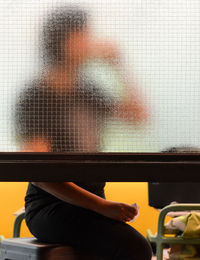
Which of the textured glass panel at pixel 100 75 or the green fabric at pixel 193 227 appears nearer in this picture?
the textured glass panel at pixel 100 75

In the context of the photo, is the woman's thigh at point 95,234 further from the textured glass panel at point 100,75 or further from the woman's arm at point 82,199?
the textured glass panel at point 100,75

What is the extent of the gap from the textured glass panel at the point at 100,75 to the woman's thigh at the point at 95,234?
1.95ft

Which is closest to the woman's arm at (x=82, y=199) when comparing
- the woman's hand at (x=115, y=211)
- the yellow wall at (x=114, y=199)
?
the woman's hand at (x=115, y=211)

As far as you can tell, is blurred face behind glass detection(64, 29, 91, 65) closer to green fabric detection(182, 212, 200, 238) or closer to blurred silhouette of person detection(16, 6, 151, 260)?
blurred silhouette of person detection(16, 6, 151, 260)

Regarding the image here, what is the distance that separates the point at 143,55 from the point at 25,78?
7.7 inches

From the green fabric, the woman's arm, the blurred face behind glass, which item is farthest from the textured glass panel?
the green fabric

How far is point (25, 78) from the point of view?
815 millimetres

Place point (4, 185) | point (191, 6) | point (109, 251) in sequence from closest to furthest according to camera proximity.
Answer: point (191, 6)
point (109, 251)
point (4, 185)

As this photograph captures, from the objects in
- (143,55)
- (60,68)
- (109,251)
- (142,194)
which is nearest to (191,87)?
(143,55)

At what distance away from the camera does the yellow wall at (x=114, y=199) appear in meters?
4.51

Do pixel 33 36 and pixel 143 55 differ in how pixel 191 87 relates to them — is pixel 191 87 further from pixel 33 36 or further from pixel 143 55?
pixel 33 36

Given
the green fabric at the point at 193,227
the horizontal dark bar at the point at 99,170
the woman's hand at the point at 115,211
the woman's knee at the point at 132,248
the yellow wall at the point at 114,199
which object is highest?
the horizontal dark bar at the point at 99,170

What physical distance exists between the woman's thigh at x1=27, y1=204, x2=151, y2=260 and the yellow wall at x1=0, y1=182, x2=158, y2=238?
3.10m

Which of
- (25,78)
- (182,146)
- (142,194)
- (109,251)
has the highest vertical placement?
(25,78)
